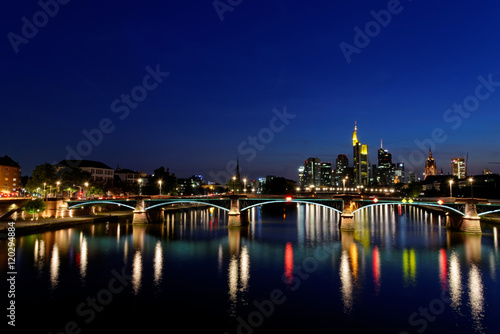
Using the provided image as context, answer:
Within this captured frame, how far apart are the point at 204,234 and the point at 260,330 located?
138 ft

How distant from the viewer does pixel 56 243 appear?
49688mm

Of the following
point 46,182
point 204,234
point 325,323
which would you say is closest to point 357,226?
point 204,234

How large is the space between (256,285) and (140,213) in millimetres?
51649

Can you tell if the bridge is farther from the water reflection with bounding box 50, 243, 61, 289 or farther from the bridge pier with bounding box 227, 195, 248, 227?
the water reflection with bounding box 50, 243, 61, 289

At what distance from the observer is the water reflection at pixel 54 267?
31.2 meters

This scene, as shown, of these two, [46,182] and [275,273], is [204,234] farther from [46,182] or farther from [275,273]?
[46,182]

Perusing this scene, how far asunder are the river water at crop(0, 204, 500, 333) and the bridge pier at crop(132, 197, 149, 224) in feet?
66.4

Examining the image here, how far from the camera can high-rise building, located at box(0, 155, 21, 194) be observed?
5271 inches

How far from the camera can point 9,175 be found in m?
137

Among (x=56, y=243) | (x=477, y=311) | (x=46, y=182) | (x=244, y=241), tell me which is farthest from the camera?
(x=46, y=182)

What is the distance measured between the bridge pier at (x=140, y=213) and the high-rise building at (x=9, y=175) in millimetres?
86753

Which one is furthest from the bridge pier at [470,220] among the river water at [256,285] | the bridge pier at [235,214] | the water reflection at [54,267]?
the water reflection at [54,267]

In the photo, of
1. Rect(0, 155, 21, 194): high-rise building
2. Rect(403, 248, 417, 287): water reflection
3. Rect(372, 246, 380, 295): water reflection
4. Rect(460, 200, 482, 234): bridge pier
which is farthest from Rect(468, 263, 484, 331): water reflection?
Rect(0, 155, 21, 194): high-rise building

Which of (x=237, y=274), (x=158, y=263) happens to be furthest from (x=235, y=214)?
(x=237, y=274)
